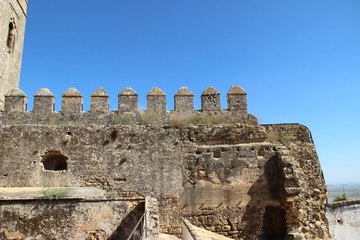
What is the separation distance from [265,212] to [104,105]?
665 centimetres

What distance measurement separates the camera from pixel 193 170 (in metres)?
8.98

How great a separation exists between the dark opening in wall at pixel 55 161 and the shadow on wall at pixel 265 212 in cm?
597

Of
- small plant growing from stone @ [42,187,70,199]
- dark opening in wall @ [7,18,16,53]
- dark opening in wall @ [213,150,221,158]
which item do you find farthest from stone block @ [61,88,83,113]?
dark opening in wall @ [213,150,221,158]

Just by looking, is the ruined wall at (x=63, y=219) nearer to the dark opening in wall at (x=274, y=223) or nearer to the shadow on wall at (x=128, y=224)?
the shadow on wall at (x=128, y=224)

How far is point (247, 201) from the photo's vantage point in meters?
8.83

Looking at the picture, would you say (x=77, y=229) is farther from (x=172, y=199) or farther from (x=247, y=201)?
(x=247, y=201)

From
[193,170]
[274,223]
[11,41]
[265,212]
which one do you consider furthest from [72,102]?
[274,223]

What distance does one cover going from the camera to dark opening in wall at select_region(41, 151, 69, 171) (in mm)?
9078

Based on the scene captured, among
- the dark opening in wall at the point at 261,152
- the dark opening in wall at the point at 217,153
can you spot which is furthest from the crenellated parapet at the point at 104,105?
the dark opening in wall at the point at 217,153

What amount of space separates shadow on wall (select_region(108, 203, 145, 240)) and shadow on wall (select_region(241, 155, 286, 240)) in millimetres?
3153

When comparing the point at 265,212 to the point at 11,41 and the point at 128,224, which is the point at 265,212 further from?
the point at 11,41

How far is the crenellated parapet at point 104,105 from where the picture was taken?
1049cm

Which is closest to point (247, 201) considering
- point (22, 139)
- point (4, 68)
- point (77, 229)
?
point (77, 229)

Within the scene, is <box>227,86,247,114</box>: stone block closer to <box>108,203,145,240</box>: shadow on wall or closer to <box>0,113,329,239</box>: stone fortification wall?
<box>0,113,329,239</box>: stone fortification wall
